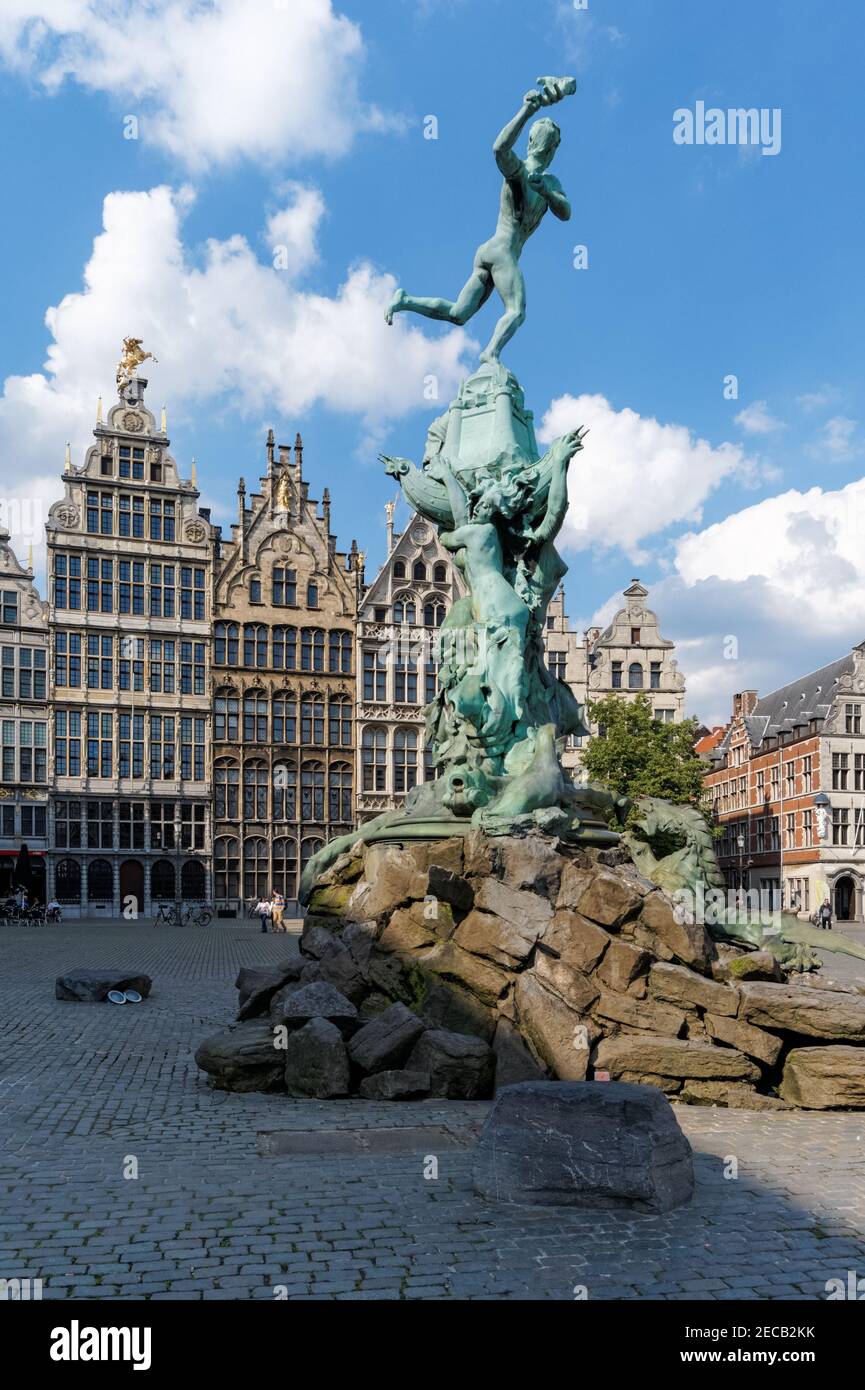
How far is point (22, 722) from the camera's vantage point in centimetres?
5419

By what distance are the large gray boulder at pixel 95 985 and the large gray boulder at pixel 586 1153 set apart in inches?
492

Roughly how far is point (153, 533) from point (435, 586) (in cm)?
1491

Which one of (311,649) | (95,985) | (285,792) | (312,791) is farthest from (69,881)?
(95,985)

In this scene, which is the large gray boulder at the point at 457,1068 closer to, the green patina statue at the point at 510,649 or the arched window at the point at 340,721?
the green patina statue at the point at 510,649

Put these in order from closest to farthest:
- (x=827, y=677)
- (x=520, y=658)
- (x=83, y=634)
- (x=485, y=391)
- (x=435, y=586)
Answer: (x=520, y=658) → (x=485, y=391) → (x=83, y=634) → (x=435, y=586) → (x=827, y=677)

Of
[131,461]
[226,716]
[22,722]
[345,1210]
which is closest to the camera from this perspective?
[345,1210]

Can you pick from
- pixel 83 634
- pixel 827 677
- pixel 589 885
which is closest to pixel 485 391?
pixel 589 885

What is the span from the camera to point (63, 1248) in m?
7.16

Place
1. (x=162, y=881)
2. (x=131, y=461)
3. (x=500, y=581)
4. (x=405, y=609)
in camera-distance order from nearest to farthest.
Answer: (x=500, y=581) → (x=162, y=881) → (x=131, y=461) → (x=405, y=609)

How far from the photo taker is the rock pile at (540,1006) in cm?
1177

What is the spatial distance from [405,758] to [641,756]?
15189mm

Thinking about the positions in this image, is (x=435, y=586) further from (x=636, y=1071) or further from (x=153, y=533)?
(x=636, y=1071)

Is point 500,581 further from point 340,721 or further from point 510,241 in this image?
point 340,721

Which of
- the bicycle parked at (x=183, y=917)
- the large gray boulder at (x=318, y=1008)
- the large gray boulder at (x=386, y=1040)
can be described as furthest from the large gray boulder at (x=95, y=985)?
the bicycle parked at (x=183, y=917)
